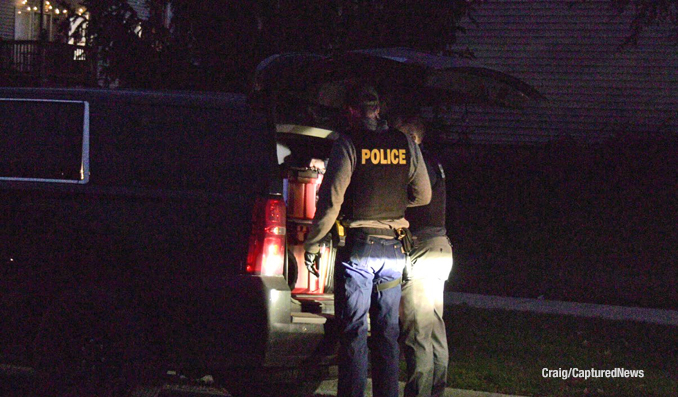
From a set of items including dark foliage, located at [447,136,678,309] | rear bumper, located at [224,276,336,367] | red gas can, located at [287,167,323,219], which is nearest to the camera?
rear bumper, located at [224,276,336,367]

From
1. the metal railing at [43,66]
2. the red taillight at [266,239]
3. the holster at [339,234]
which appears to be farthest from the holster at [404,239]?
the metal railing at [43,66]

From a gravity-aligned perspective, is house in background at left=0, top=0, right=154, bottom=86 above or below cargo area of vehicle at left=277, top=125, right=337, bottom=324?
above

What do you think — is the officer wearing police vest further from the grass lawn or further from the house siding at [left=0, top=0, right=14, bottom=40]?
the house siding at [left=0, top=0, right=14, bottom=40]

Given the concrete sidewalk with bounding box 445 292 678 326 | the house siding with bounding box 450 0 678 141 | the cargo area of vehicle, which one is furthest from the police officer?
the house siding with bounding box 450 0 678 141

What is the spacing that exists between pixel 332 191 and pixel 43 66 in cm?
1792

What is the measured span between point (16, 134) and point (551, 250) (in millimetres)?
11155

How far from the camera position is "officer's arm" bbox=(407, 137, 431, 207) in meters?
6.60

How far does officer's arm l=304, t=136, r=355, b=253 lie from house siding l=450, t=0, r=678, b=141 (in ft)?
47.2

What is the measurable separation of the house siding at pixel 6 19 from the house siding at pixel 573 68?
11.9 metres

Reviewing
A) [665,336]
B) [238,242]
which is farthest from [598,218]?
[238,242]

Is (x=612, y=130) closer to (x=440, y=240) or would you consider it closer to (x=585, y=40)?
(x=585, y=40)

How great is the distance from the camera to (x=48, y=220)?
19.7 ft

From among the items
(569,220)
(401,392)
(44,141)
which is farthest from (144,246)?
(569,220)

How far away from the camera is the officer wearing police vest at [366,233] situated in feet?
20.4
